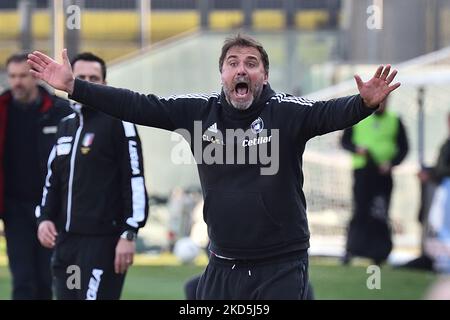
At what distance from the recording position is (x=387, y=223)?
516 inches

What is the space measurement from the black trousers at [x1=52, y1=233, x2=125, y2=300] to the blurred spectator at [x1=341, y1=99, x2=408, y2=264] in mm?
5923

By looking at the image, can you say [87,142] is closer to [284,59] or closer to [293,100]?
[293,100]

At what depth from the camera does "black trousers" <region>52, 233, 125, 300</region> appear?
24.1 ft

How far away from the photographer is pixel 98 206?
290 inches

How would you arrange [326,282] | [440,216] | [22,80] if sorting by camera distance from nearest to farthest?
[22,80], [326,282], [440,216]

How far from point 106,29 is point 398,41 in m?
3.44

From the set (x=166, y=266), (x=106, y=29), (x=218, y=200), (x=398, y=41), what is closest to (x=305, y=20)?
(x=398, y=41)

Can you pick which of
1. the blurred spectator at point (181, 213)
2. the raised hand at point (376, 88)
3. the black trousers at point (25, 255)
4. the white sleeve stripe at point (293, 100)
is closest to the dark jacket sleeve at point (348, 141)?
the blurred spectator at point (181, 213)

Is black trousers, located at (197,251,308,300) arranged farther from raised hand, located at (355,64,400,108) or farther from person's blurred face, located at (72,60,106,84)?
person's blurred face, located at (72,60,106,84)

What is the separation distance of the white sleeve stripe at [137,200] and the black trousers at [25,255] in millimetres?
1807

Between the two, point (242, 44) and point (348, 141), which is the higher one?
point (242, 44)

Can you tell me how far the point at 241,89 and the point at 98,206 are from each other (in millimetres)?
1618

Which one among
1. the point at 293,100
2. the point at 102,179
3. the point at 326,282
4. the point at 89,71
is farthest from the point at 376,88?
the point at 326,282

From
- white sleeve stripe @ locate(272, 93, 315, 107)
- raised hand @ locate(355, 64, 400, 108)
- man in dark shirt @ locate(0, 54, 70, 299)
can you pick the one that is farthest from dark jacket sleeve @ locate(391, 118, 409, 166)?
raised hand @ locate(355, 64, 400, 108)
